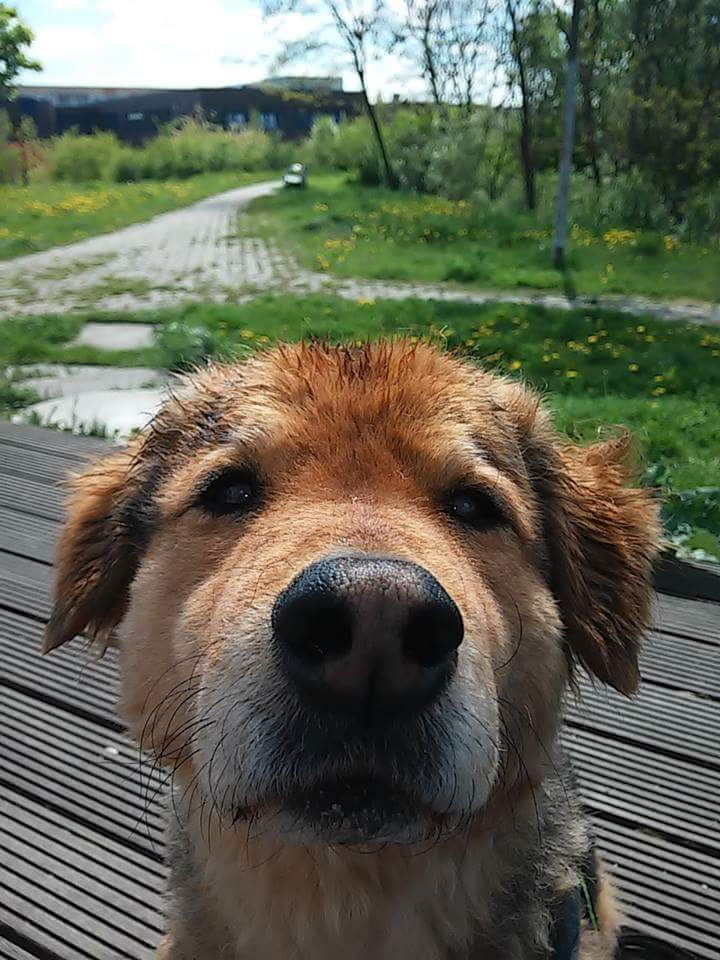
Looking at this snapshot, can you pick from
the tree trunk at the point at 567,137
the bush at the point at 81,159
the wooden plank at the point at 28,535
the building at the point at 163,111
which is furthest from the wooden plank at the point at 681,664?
the building at the point at 163,111

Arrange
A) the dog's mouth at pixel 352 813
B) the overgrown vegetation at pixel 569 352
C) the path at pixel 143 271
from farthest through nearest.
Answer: the path at pixel 143 271
the overgrown vegetation at pixel 569 352
the dog's mouth at pixel 352 813

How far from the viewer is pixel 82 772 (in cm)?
294

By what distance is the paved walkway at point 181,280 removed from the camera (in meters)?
12.2

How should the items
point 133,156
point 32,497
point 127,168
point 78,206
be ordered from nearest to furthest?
point 32,497
point 78,206
point 127,168
point 133,156

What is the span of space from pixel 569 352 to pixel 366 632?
7.84 metres

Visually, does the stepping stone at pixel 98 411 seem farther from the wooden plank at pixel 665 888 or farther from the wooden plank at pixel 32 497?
the wooden plank at pixel 665 888

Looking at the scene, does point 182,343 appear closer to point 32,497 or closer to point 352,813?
point 32,497

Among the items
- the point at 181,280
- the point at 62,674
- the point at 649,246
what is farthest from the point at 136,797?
the point at 649,246

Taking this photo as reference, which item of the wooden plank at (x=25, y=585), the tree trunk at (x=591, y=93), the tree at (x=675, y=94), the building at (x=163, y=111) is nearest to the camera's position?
the wooden plank at (x=25, y=585)

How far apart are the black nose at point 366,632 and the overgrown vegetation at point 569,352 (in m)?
3.19

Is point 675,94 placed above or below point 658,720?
above

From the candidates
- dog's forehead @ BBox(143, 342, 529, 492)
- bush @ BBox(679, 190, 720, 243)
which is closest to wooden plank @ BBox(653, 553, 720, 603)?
dog's forehead @ BBox(143, 342, 529, 492)

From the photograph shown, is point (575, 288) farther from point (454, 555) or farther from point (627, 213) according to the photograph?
point (454, 555)

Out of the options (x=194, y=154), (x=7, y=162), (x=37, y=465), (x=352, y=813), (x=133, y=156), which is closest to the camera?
(x=352, y=813)
